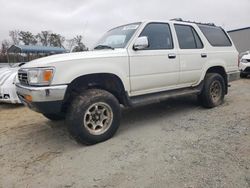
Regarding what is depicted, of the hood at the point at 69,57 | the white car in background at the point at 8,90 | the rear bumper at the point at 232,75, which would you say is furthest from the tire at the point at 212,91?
the white car in background at the point at 8,90

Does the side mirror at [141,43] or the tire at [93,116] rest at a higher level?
the side mirror at [141,43]

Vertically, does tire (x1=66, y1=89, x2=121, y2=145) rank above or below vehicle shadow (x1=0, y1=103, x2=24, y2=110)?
above

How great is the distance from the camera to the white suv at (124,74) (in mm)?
3480

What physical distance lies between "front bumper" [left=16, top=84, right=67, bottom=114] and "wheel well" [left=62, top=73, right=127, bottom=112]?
0.20 metres

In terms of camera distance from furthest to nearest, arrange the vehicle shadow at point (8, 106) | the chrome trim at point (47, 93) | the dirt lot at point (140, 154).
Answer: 1. the vehicle shadow at point (8, 106)
2. the chrome trim at point (47, 93)
3. the dirt lot at point (140, 154)

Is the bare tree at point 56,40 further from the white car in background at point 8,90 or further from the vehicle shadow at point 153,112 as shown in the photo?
the vehicle shadow at point 153,112

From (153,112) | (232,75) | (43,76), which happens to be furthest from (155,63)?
(232,75)

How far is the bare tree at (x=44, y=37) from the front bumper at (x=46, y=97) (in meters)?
35.3

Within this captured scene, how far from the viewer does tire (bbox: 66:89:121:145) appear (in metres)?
3.59

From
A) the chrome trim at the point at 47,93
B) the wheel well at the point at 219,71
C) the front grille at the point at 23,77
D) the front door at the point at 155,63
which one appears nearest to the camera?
the chrome trim at the point at 47,93

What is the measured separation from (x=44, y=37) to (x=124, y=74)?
3557 centimetres

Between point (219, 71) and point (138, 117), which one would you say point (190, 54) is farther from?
point (138, 117)

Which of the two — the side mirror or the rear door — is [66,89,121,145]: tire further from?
the rear door

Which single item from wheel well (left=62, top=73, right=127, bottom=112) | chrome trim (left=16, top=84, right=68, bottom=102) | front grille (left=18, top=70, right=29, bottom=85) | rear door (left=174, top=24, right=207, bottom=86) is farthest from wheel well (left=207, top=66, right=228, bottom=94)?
front grille (left=18, top=70, right=29, bottom=85)
